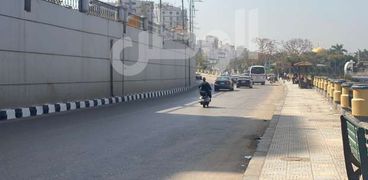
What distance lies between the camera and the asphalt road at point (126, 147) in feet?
27.2

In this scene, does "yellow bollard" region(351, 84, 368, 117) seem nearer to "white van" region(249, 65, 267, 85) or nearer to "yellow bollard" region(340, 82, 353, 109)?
"yellow bollard" region(340, 82, 353, 109)

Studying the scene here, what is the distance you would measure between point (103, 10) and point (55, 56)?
737 cm

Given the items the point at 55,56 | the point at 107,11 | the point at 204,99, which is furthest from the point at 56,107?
the point at 107,11

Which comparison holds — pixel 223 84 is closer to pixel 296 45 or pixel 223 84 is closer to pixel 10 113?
pixel 10 113

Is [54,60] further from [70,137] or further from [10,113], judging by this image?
[70,137]

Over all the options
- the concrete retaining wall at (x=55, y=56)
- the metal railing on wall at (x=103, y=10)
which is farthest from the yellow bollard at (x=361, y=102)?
the metal railing on wall at (x=103, y=10)

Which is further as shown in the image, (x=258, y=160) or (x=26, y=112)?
A: (x=26, y=112)

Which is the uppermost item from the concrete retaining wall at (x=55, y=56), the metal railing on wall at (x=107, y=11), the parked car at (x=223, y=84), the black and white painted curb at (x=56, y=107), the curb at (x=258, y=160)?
the metal railing on wall at (x=107, y=11)

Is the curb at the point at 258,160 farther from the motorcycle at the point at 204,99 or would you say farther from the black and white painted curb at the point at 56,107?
the motorcycle at the point at 204,99

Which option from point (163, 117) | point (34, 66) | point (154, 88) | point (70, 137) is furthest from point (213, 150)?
point (154, 88)

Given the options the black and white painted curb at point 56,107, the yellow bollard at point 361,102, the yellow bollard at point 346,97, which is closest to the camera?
the yellow bollard at point 361,102

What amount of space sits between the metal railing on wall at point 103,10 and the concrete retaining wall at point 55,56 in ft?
1.40

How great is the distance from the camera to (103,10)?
28.5 m

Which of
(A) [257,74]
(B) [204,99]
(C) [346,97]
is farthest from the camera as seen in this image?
(A) [257,74]
